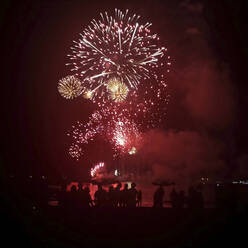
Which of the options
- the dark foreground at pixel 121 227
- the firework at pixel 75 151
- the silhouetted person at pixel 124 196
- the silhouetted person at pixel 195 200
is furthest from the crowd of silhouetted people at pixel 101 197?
the firework at pixel 75 151

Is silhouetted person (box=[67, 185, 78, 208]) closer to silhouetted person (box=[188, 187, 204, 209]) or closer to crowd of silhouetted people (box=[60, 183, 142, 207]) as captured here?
crowd of silhouetted people (box=[60, 183, 142, 207])

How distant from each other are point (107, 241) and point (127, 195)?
405cm

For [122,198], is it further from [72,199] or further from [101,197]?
[72,199]

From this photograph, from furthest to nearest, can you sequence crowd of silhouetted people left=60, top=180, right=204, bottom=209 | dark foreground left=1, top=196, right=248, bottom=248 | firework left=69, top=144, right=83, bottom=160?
firework left=69, top=144, right=83, bottom=160 → crowd of silhouetted people left=60, top=180, right=204, bottom=209 → dark foreground left=1, top=196, right=248, bottom=248

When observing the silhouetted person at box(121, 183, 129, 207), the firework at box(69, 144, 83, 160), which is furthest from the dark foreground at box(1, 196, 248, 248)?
the firework at box(69, 144, 83, 160)

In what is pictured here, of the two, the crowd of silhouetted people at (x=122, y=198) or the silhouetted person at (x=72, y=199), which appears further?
the silhouetted person at (x=72, y=199)

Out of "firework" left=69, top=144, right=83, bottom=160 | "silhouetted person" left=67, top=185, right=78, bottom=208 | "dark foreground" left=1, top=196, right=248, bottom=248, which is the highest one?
"firework" left=69, top=144, right=83, bottom=160

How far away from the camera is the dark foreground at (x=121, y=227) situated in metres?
10.1

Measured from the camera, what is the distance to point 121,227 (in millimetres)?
12453

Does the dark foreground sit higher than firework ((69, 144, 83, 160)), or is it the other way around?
firework ((69, 144, 83, 160))

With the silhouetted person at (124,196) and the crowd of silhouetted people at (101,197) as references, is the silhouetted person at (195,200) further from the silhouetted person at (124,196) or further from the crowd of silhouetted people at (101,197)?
the silhouetted person at (124,196)

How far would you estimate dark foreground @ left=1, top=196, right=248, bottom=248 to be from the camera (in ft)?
33.1

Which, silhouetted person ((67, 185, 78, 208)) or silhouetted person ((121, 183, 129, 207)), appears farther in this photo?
silhouetted person ((121, 183, 129, 207))

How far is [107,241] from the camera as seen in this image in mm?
11234
